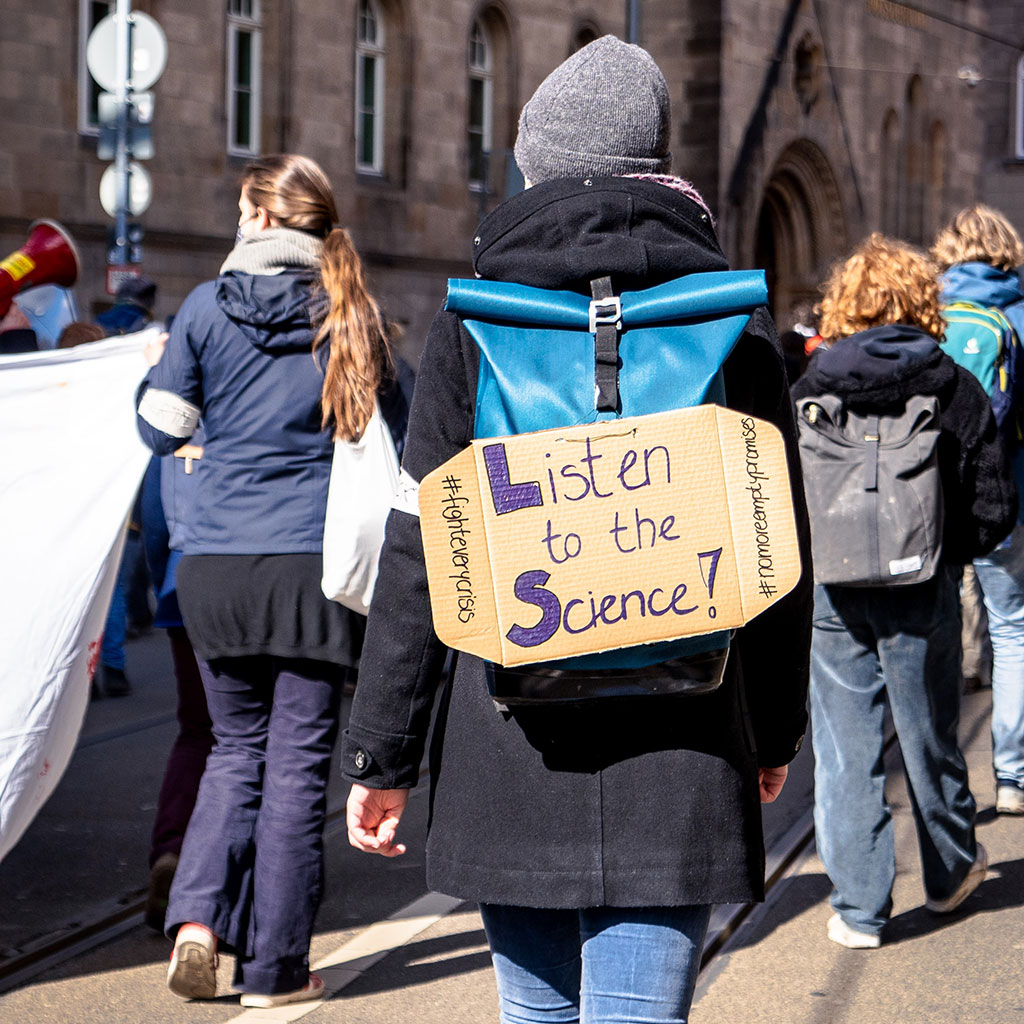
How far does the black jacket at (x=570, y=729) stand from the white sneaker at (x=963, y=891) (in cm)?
250

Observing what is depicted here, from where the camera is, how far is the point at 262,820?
4051mm

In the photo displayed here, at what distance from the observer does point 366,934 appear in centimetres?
460

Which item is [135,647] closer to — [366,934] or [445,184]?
[366,934]

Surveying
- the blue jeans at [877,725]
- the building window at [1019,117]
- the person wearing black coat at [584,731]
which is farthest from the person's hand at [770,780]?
the building window at [1019,117]

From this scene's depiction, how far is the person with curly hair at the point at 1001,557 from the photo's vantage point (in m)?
5.73

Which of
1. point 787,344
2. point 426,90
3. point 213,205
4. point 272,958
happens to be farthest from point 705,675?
point 426,90

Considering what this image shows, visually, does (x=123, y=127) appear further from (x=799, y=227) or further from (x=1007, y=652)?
(x=799, y=227)

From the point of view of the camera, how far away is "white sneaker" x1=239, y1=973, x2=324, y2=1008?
399 cm

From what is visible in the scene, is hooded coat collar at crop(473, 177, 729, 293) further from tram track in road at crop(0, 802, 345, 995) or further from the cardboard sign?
tram track in road at crop(0, 802, 345, 995)

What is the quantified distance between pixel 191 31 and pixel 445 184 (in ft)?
15.1

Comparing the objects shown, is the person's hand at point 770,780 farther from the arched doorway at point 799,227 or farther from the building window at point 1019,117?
the building window at point 1019,117

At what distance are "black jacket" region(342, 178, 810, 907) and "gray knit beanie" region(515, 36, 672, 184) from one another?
6cm

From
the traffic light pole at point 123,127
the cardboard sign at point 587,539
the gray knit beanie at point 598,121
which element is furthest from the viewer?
the traffic light pole at point 123,127

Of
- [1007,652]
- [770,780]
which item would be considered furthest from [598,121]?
[1007,652]
